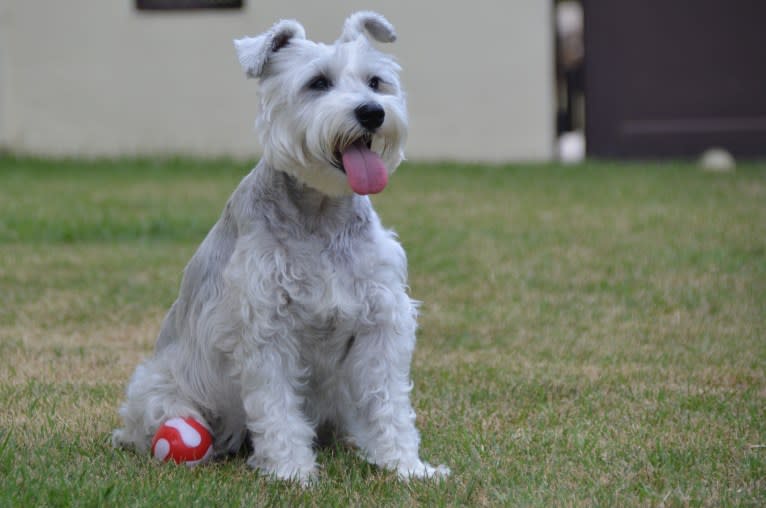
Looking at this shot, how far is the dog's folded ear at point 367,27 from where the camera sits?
4207 millimetres

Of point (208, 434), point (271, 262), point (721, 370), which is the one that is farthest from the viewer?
point (721, 370)

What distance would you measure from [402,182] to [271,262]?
781cm

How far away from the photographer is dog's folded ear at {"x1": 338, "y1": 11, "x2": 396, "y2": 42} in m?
4.21

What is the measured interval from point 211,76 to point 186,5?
939 millimetres

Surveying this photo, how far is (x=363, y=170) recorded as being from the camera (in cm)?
389

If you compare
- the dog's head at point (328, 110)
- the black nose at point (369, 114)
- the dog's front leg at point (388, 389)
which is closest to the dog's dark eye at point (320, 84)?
the dog's head at point (328, 110)

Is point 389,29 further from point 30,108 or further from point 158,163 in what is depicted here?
point 30,108

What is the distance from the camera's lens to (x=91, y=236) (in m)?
9.10

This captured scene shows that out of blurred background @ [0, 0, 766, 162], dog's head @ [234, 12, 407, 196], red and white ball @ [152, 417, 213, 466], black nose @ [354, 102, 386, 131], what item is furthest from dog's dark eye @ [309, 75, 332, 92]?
blurred background @ [0, 0, 766, 162]

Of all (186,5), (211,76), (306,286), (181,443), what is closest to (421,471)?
(306,286)

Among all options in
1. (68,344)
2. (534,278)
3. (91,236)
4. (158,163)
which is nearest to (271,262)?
(68,344)

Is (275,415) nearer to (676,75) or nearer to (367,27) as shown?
(367,27)

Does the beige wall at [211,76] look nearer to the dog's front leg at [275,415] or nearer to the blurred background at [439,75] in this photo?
the blurred background at [439,75]

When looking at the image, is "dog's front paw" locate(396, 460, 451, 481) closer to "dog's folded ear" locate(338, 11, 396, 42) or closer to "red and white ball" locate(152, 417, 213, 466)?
"red and white ball" locate(152, 417, 213, 466)
